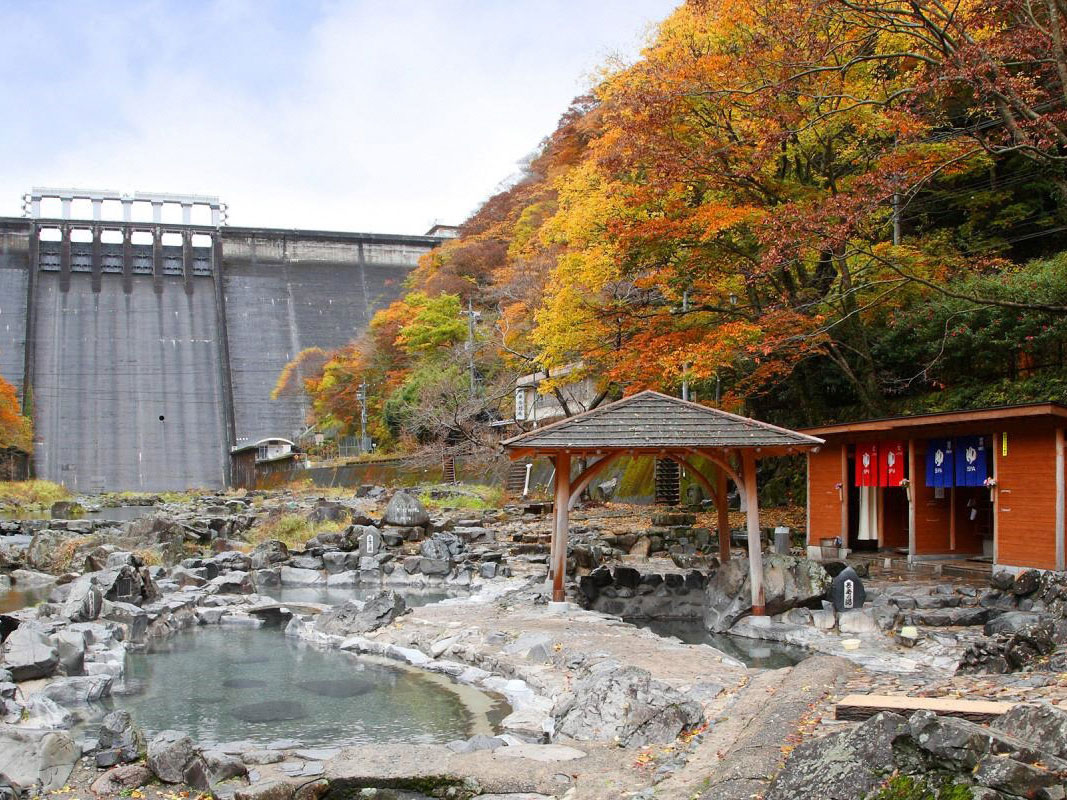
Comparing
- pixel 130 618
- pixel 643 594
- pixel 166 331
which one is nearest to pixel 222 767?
pixel 130 618

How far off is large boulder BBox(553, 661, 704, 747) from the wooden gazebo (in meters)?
4.46

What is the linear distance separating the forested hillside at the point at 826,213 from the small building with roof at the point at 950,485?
1533mm

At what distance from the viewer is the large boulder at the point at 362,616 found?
11500 mm

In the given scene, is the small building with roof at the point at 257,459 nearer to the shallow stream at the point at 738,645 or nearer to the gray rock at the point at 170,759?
the shallow stream at the point at 738,645

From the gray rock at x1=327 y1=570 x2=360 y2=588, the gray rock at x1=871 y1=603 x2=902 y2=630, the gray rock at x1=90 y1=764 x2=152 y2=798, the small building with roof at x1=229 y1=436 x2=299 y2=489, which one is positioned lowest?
the small building with roof at x1=229 y1=436 x2=299 y2=489

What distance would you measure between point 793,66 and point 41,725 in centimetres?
1332

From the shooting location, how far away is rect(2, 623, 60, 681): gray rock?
27.1 ft

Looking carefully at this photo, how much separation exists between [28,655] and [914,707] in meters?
7.40

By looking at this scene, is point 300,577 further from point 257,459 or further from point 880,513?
point 257,459

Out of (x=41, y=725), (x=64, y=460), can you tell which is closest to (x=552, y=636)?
(x=41, y=725)

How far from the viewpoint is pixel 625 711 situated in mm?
6434

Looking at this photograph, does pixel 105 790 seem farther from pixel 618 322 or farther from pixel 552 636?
pixel 618 322

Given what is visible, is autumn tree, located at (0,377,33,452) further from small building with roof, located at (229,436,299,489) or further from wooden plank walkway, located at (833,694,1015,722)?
wooden plank walkway, located at (833,694,1015,722)

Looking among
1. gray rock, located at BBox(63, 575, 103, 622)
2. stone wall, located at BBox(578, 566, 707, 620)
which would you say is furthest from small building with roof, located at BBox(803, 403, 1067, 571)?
gray rock, located at BBox(63, 575, 103, 622)
